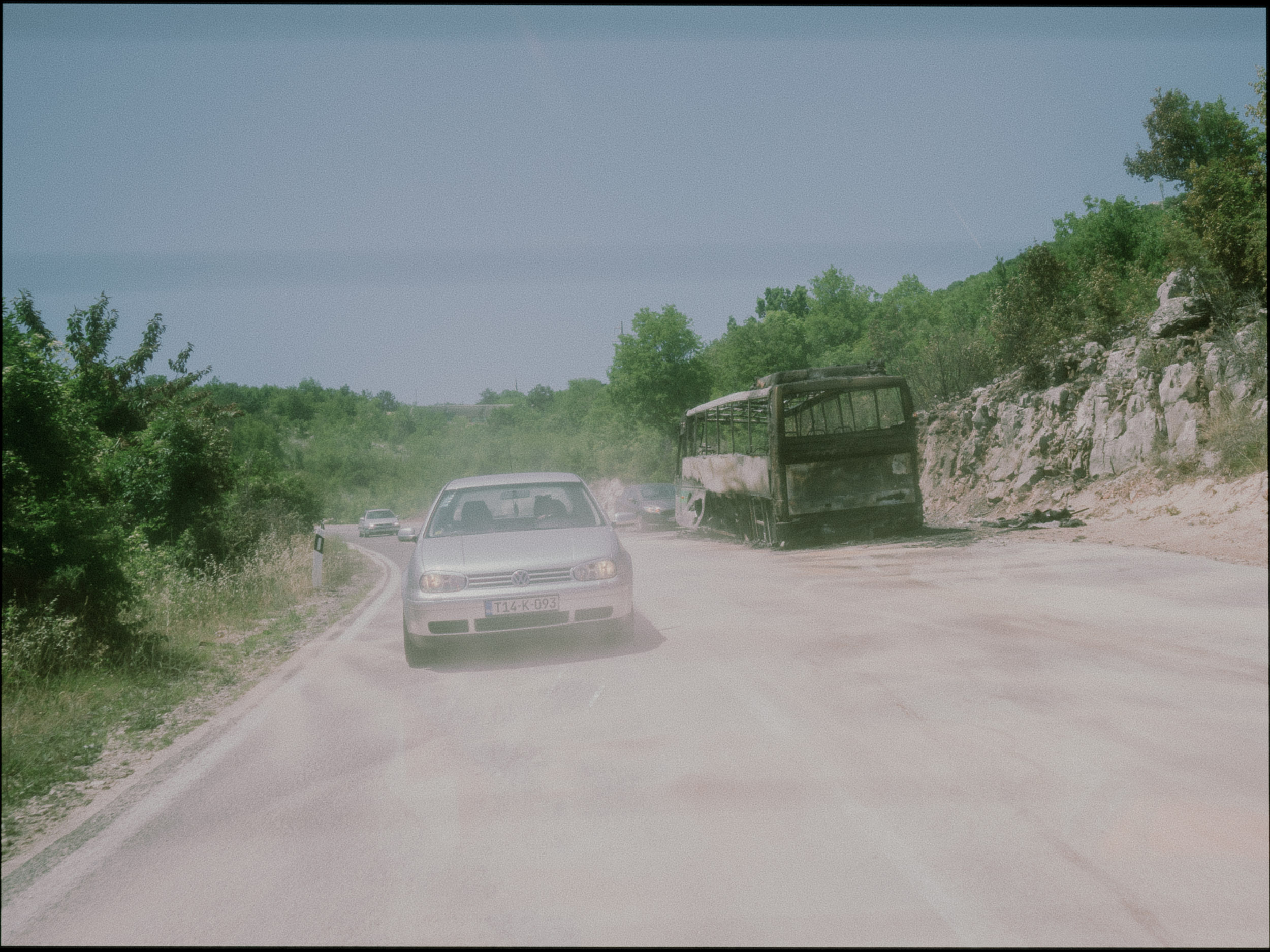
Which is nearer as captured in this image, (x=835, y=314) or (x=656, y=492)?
(x=656, y=492)

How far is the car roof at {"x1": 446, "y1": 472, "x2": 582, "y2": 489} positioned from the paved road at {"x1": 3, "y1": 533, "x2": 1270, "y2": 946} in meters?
3.12

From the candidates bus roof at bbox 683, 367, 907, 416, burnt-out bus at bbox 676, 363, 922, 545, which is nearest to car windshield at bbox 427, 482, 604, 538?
burnt-out bus at bbox 676, 363, 922, 545

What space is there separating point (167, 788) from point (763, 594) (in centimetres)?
668

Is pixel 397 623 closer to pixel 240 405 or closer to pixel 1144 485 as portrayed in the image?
pixel 240 405

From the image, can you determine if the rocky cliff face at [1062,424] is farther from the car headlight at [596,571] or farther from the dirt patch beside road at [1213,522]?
the car headlight at [596,571]

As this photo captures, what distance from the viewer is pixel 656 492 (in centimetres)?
2961

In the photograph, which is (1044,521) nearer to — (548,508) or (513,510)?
(548,508)

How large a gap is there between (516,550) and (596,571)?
0.70 m

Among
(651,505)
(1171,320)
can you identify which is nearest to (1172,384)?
(1171,320)

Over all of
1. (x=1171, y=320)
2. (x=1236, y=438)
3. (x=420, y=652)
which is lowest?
(x=420, y=652)

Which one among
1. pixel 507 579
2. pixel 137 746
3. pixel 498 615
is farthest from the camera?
pixel 507 579

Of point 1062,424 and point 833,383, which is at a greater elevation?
point 833,383

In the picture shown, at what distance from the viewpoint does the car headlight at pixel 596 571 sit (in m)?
7.20

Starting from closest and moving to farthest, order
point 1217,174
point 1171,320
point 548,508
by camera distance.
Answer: point 1217,174 < point 548,508 < point 1171,320
